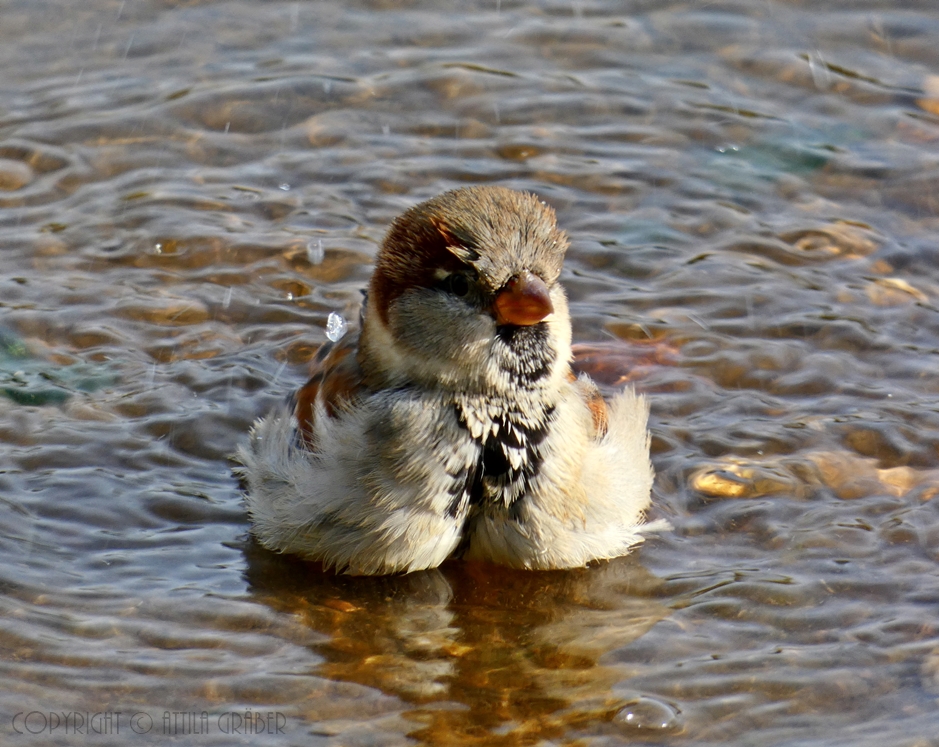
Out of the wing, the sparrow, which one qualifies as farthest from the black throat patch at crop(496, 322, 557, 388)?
the wing

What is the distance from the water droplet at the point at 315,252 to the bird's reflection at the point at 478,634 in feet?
7.38

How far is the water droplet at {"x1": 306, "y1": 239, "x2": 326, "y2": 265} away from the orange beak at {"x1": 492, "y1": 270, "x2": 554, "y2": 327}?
2553mm

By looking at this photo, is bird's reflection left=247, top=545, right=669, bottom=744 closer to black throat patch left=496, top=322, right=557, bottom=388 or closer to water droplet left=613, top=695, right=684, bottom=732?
water droplet left=613, top=695, right=684, bottom=732

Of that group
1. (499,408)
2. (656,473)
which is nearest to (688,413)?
(656,473)

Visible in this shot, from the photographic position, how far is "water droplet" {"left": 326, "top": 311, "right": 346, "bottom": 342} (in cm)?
633

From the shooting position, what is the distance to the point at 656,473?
5387mm

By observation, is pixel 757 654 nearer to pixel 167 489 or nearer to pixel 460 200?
pixel 460 200

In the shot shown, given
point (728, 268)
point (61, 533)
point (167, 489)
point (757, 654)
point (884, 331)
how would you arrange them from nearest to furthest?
point (757, 654)
point (61, 533)
point (167, 489)
point (884, 331)
point (728, 268)

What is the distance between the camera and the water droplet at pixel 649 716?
390 centimetres

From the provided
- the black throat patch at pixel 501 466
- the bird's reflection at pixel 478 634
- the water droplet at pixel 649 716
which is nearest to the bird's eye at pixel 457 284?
the black throat patch at pixel 501 466

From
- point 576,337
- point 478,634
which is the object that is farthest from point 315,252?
point 478,634

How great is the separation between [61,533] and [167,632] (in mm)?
803

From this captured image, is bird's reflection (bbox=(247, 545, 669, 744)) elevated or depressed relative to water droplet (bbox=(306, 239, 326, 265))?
depressed

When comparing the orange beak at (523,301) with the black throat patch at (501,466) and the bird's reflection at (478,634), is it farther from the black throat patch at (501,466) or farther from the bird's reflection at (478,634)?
the bird's reflection at (478,634)
